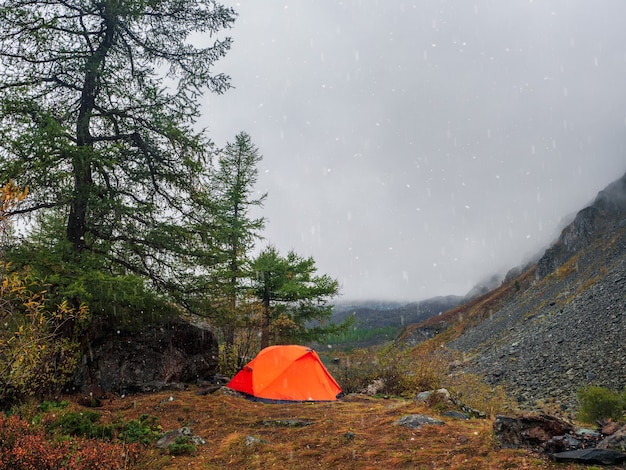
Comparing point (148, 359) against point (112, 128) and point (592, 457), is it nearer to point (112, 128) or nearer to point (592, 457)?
point (112, 128)

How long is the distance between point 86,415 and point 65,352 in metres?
2.62

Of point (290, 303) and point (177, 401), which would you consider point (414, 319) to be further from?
point (177, 401)

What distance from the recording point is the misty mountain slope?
15031 millimetres

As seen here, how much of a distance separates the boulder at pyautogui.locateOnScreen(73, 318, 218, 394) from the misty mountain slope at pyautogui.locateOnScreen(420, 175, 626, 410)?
37.0 ft

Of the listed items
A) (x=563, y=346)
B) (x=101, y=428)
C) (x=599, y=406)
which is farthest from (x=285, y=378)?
(x=563, y=346)

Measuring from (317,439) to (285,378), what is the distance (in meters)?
4.86

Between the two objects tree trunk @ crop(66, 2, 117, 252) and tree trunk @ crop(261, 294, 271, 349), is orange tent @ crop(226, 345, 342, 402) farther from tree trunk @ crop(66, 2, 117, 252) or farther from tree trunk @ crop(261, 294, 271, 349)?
tree trunk @ crop(261, 294, 271, 349)

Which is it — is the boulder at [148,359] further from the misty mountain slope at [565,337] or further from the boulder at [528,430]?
the misty mountain slope at [565,337]

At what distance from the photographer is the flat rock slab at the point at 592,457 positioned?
4.64 meters

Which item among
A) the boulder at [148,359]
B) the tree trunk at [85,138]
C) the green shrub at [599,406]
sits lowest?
the green shrub at [599,406]

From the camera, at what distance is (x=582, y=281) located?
31.6m

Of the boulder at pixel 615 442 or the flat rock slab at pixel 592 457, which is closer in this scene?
the flat rock slab at pixel 592 457

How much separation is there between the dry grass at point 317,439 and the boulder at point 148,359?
830 millimetres

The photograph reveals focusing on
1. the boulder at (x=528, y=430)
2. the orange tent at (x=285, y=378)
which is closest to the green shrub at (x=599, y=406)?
the boulder at (x=528, y=430)
